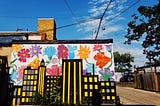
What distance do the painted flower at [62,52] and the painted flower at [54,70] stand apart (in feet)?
2.22

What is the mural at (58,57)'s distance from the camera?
45.1 feet

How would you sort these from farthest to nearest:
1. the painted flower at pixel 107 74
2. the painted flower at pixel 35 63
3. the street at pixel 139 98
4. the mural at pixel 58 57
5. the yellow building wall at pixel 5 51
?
1. the yellow building wall at pixel 5 51
2. the street at pixel 139 98
3. the painted flower at pixel 35 63
4. the mural at pixel 58 57
5. the painted flower at pixel 107 74

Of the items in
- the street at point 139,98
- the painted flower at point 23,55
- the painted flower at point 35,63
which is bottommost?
the street at point 139,98

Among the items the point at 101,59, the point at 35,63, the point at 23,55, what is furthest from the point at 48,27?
the point at 101,59

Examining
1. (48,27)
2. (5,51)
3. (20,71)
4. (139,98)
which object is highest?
(48,27)

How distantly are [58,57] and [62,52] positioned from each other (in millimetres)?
399

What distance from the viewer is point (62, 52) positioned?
14.1m

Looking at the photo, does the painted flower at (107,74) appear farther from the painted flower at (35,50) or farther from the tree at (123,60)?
the tree at (123,60)

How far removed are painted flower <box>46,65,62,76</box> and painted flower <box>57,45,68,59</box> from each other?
676 mm

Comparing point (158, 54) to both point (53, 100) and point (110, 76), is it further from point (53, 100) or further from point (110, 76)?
point (53, 100)

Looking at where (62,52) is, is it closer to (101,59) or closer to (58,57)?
(58,57)

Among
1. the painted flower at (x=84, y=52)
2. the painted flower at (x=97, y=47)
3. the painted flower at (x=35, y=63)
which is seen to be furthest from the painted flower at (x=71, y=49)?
the painted flower at (x=35, y=63)

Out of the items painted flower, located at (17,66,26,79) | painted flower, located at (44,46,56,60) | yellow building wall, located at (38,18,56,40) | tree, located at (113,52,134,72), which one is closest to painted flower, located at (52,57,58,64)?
painted flower, located at (44,46,56,60)

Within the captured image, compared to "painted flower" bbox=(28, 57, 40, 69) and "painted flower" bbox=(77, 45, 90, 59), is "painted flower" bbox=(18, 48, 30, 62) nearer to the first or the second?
"painted flower" bbox=(28, 57, 40, 69)
